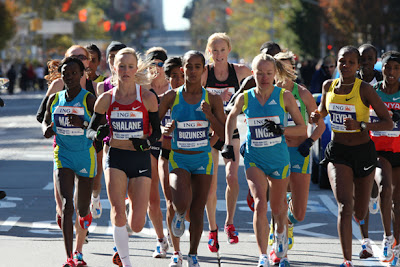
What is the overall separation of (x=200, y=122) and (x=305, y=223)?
11.1 feet

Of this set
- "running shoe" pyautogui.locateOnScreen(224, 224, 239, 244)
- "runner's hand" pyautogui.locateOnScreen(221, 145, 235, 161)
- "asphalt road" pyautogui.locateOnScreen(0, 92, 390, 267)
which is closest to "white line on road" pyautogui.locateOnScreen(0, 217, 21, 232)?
"asphalt road" pyautogui.locateOnScreen(0, 92, 390, 267)

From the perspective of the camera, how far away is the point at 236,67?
32.8 ft

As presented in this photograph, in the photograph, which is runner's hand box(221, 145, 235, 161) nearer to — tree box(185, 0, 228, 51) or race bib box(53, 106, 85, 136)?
race bib box(53, 106, 85, 136)

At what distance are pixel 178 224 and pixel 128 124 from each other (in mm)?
935

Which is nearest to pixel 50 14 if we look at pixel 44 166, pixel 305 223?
pixel 44 166

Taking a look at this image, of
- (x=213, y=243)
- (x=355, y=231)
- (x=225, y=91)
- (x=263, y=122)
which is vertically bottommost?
(x=355, y=231)

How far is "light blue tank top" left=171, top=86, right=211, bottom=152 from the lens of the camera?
8195 millimetres

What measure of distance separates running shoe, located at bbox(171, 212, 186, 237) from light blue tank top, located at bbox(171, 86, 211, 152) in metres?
0.58

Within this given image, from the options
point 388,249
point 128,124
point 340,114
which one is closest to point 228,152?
point 128,124

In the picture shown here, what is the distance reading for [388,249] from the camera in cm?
852

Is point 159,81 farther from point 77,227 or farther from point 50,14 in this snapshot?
point 50,14

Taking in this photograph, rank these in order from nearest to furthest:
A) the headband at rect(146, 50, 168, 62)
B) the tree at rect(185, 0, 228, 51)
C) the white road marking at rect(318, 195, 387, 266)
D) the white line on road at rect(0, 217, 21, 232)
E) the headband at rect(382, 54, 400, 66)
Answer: the headband at rect(382, 54, 400, 66) < the white road marking at rect(318, 195, 387, 266) < the headband at rect(146, 50, 168, 62) < the white line on road at rect(0, 217, 21, 232) < the tree at rect(185, 0, 228, 51)

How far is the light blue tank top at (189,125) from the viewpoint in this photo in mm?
8195

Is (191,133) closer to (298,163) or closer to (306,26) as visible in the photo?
(298,163)
